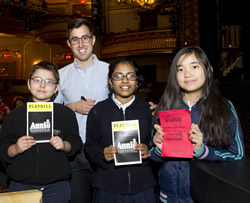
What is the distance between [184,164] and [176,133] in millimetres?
278

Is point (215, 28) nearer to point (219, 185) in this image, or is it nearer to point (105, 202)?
point (105, 202)

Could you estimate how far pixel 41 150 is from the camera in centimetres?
169

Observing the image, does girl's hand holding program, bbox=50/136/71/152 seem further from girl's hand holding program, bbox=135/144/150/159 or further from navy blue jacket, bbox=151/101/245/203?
navy blue jacket, bbox=151/101/245/203

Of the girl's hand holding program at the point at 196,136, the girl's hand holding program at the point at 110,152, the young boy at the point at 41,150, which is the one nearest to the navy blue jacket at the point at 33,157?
the young boy at the point at 41,150

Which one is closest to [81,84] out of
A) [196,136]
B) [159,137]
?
[159,137]

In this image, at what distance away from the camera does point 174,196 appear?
154 cm

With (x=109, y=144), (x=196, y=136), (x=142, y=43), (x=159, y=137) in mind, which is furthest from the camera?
(x=142, y=43)

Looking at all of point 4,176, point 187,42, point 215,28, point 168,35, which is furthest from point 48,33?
point 4,176

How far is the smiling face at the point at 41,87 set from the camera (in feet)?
5.78

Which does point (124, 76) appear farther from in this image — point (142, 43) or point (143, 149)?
point (142, 43)

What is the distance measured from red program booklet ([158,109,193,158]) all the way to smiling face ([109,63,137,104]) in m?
0.48

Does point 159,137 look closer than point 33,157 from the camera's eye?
Yes

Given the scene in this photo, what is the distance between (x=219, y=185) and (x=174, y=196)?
3.01 ft

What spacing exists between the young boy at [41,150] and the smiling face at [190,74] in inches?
32.2
